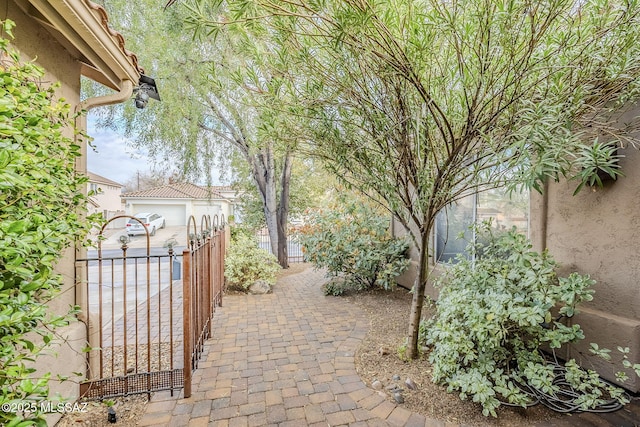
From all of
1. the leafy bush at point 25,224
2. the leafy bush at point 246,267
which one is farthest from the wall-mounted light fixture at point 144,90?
the leafy bush at point 246,267

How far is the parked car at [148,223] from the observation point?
53.8 feet

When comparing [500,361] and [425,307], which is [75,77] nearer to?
[500,361]

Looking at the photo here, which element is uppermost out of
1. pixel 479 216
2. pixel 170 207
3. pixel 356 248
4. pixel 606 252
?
pixel 170 207

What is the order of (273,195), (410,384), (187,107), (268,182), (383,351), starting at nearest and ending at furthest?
(410,384) → (383,351) → (187,107) → (268,182) → (273,195)

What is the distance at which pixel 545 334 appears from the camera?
8.81ft

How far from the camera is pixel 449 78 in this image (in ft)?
8.64

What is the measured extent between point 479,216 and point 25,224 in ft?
16.5

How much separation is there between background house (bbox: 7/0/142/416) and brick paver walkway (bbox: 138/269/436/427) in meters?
0.84

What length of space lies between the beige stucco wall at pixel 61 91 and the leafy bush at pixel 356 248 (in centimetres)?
428

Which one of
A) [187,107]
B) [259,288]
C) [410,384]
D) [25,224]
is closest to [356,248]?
[259,288]

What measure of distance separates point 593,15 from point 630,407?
3.32 m

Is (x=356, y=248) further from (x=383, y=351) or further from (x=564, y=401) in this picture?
(x=564, y=401)

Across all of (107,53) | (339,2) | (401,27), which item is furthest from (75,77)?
(401,27)

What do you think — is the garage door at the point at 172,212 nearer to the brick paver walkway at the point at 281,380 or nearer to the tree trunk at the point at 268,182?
the tree trunk at the point at 268,182
